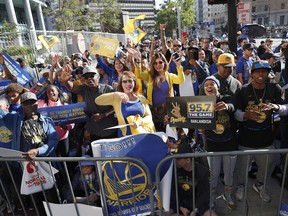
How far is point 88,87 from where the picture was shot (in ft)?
12.3

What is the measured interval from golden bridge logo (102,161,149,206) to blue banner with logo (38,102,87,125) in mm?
1465

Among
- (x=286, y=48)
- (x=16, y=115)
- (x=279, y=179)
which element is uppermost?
(x=286, y=48)

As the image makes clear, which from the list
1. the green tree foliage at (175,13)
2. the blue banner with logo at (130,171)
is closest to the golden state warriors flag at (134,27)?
the blue banner with logo at (130,171)

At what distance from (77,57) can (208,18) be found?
138450 mm

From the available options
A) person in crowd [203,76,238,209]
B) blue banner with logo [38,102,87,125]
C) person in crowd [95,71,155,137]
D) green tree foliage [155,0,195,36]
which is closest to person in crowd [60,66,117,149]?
blue banner with logo [38,102,87,125]

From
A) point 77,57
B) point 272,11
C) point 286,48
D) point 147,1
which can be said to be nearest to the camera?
point 286,48

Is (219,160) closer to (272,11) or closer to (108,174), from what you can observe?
(108,174)

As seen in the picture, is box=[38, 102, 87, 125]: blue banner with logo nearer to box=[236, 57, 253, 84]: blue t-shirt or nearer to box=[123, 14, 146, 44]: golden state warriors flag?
box=[236, 57, 253, 84]: blue t-shirt

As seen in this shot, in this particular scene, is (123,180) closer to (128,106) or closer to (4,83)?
(128,106)

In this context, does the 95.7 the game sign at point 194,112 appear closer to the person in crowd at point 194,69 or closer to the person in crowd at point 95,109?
the person in crowd at point 95,109

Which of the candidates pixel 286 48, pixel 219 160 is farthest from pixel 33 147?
pixel 286 48

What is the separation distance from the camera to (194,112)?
8.40 ft

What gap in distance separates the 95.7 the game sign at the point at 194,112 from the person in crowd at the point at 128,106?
64 centimetres

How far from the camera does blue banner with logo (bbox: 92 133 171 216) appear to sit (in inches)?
92.7
